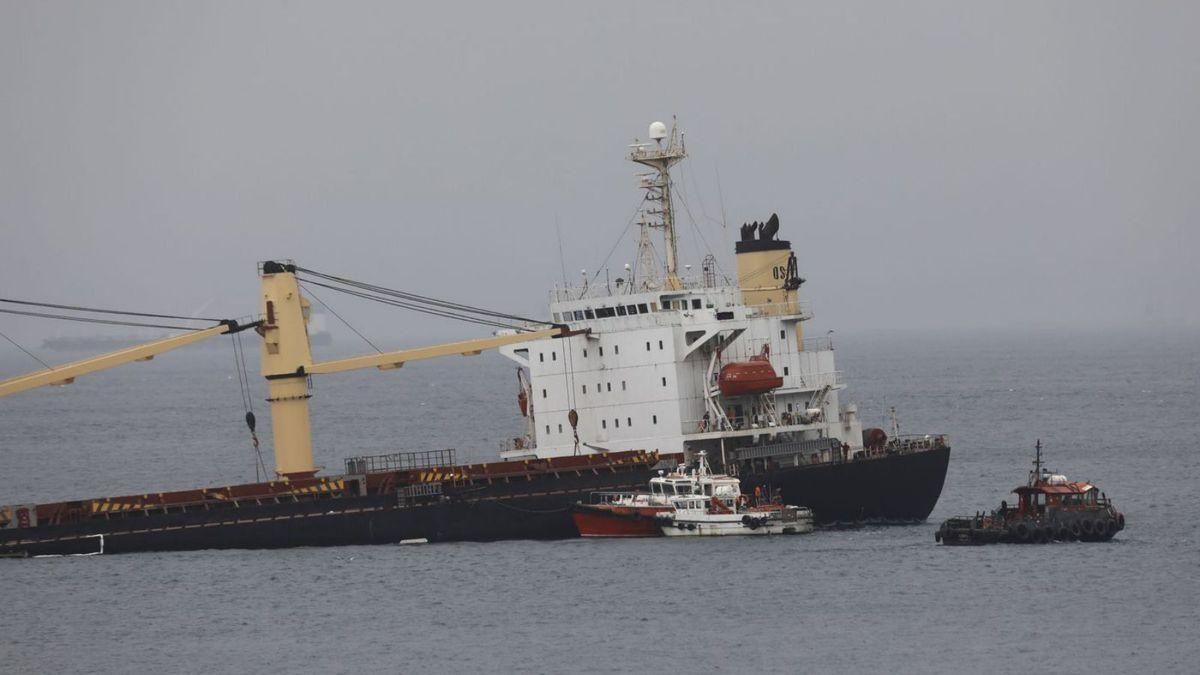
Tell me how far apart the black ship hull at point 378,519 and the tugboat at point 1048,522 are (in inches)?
202

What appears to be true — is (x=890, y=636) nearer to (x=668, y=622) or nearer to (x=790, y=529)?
(x=668, y=622)

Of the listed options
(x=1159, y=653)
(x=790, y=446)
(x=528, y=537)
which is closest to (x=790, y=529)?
(x=790, y=446)

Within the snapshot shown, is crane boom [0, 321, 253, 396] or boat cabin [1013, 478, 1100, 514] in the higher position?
crane boom [0, 321, 253, 396]

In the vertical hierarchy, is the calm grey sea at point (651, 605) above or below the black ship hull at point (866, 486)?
below

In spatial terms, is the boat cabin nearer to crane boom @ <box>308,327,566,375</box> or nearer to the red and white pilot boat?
the red and white pilot boat

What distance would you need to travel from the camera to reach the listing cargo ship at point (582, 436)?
178 feet

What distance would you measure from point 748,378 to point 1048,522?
369 inches

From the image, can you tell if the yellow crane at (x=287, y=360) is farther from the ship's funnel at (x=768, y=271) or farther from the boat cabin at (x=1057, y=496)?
the boat cabin at (x=1057, y=496)

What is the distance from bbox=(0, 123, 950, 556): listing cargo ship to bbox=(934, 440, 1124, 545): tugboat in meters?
5.01

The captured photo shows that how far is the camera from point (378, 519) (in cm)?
5444

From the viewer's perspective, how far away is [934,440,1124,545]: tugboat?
51.7m

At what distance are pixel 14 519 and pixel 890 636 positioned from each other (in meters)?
28.4

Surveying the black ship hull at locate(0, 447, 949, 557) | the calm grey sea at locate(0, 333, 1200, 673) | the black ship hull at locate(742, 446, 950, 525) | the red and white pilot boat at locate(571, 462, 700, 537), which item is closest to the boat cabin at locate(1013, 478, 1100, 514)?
the calm grey sea at locate(0, 333, 1200, 673)

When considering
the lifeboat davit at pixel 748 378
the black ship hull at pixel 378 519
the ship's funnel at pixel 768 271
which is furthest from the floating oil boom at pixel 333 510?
the ship's funnel at pixel 768 271
